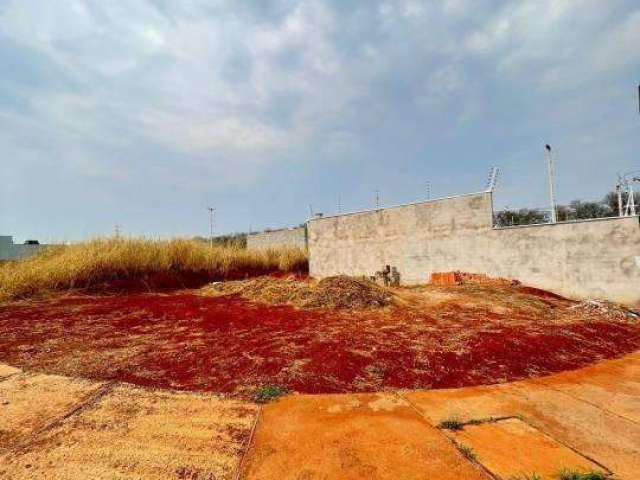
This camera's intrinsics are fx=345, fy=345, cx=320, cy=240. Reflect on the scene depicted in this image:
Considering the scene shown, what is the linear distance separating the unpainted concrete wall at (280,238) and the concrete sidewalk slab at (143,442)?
52.6 feet

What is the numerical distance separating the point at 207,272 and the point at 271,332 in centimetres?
866

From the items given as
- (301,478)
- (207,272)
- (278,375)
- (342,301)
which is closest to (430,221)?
(342,301)

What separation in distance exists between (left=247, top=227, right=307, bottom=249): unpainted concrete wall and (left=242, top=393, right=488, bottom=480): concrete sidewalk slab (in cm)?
1618

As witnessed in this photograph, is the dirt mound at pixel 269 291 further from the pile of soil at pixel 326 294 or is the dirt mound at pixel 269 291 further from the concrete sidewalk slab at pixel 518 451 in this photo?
the concrete sidewalk slab at pixel 518 451

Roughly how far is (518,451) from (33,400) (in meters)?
3.45

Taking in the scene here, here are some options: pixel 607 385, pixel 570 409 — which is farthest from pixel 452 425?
pixel 607 385

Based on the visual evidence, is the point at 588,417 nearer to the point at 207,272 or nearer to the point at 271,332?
the point at 271,332

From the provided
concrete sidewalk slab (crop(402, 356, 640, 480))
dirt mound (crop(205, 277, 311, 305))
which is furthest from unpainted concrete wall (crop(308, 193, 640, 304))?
concrete sidewalk slab (crop(402, 356, 640, 480))

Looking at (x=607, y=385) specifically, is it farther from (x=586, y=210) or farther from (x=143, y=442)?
(x=586, y=210)

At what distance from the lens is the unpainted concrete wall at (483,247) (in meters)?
7.87

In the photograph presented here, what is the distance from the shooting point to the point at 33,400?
268 centimetres

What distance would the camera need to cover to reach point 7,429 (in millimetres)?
2230

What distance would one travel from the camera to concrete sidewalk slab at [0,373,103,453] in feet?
7.32

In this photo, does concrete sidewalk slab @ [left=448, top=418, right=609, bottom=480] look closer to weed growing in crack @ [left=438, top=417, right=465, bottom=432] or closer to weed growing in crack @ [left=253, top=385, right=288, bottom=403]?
weed growing in crack @ [left=438, top=417, right=465, bottom=432]
